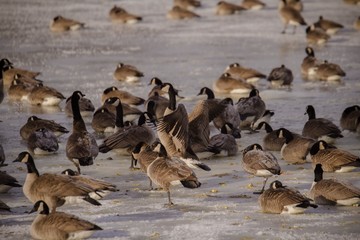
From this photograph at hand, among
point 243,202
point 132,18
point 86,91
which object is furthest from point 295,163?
point 132,18

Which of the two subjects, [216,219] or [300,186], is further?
[300,186]

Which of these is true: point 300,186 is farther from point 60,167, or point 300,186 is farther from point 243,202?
point 60,167

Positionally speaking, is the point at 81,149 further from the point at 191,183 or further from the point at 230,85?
the point at 230,85

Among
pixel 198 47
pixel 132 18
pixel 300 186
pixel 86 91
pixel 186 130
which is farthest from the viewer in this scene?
pixel 132 18

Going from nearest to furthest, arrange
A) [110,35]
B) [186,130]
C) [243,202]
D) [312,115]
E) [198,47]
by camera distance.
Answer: [243,202], [186,130], [312,115], [198,47], [110,35]

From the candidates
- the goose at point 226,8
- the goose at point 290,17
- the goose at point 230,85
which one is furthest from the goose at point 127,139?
the goose at point 226,8

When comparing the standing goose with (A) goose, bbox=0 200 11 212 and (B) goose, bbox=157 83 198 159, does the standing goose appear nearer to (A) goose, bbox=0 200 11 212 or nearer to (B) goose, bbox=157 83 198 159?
(B) goose, bbox=157 83 198 159

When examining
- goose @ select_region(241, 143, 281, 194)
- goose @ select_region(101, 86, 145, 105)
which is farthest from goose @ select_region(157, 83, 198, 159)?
goose @ select_region(101, 86, 145, 105)

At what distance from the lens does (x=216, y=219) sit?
1027cm

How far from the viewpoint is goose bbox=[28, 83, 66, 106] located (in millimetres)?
18391

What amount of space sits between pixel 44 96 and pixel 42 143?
452 centimetres

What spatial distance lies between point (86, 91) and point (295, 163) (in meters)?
7.64

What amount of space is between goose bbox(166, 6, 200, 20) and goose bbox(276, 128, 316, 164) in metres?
17.6

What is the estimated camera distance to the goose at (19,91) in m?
19.3
